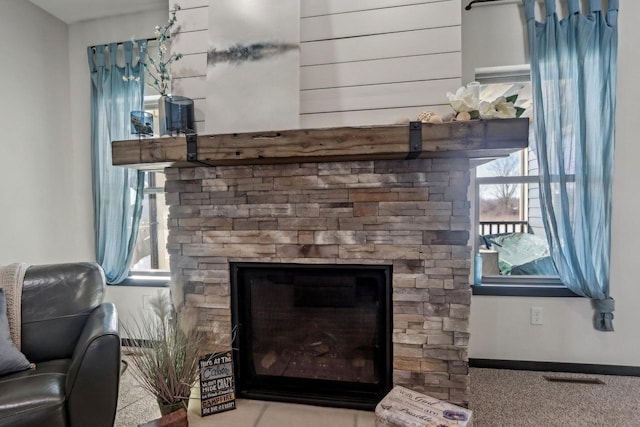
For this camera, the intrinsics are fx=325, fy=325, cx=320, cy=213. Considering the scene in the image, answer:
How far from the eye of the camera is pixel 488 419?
1793 millimetres

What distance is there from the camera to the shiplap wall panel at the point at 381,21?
169 centimetres

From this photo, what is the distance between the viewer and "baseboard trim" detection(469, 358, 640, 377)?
7.38 feet

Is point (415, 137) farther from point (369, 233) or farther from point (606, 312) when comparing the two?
point (606, 312)

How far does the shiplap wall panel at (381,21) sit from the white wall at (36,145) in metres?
2.23

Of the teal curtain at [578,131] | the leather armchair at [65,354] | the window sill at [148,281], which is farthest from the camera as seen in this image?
the window sill at [148,281]

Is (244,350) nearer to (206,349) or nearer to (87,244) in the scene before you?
(206,349)

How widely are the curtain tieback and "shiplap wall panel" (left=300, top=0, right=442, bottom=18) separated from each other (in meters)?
2.23

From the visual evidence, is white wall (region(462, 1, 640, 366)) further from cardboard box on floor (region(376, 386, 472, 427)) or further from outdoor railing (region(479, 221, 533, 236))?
cardboard box on floor (region(376, 386, 472, 427))

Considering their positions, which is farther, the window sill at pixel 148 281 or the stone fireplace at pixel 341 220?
the window sill at pixel 148 281

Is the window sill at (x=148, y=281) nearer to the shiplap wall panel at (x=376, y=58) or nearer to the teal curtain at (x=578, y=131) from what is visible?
the shiplap wall panel at (x=376, y=58)

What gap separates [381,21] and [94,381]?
2252 mm

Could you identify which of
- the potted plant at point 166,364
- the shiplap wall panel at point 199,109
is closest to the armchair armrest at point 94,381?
the potted plant at point 166,364

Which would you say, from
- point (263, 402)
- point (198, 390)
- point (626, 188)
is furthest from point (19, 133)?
point (626, 188)

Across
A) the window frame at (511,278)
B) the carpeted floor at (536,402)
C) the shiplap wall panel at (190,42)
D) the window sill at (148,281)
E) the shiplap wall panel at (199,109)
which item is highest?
the shiplap wall panel at (190,42)
